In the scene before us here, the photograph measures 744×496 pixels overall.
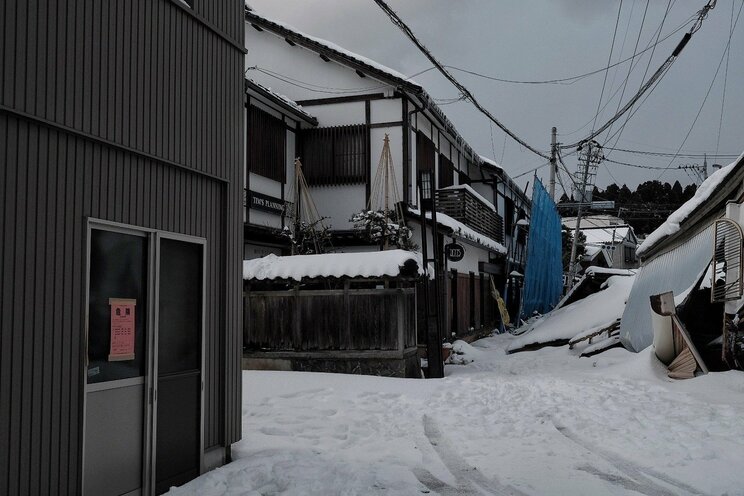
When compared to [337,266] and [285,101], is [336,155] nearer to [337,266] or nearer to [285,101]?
[285,101]

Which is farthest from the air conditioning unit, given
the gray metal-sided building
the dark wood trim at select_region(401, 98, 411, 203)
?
the dark wood trim at select_region(401, 98, 411, 203)

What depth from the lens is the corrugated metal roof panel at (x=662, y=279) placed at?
11.0 metres

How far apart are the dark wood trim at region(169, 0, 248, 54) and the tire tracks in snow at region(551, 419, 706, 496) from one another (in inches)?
215

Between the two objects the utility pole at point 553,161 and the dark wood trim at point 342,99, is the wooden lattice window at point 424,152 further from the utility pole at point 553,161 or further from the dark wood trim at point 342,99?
the utility pole at point 553,161

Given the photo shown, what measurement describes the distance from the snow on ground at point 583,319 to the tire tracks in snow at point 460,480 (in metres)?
11.0

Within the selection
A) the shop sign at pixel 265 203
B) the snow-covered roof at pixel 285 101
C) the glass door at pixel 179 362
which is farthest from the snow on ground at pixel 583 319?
the glass door at pixel 179 362

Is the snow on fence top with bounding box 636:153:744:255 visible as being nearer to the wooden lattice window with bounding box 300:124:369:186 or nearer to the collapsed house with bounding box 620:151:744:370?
the collapsed house with bounding box 620:151:744:370

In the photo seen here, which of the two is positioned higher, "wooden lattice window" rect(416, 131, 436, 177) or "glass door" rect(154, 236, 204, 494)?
"wooden lattice window" rect(416, 131, 436, 177)

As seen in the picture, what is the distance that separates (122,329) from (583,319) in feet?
52.3

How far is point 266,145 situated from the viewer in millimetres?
16125

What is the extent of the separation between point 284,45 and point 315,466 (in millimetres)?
15537

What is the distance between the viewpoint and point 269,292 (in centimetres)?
1209

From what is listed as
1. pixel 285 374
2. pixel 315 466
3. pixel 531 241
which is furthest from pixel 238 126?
pixel 531 241

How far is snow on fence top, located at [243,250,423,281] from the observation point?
11.0 m
